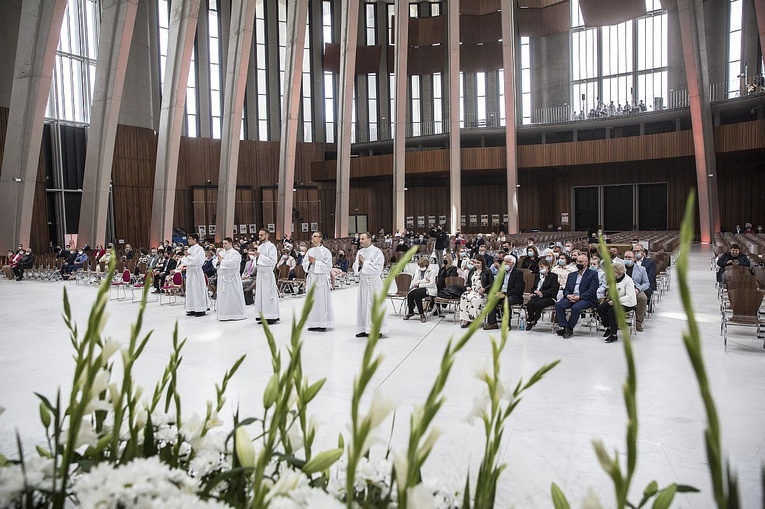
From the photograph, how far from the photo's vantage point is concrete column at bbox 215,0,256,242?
26.0m

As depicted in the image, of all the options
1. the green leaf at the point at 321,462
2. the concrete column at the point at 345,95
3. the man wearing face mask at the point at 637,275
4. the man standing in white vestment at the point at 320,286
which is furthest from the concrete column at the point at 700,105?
the green leaf at the point at 321,462

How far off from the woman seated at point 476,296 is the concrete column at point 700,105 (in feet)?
69.5

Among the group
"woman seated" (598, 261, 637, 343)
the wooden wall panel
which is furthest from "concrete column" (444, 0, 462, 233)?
"woman seated" (598, 261, 637, 343)

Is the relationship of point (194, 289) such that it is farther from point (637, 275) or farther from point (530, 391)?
point (637, 275)

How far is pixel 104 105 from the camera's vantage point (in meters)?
22.9

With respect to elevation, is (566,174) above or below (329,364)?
above

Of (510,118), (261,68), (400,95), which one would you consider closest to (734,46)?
(510,118)

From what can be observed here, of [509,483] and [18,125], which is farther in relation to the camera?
[18,125]

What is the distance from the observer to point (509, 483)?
4.16 meters

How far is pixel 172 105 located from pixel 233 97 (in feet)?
9.64

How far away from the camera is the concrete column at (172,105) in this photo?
2427 centimetres

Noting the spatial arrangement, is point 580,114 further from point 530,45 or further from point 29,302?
point 29,302

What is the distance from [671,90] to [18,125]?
1343 inches

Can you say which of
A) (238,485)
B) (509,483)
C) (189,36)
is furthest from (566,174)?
(238,485)
